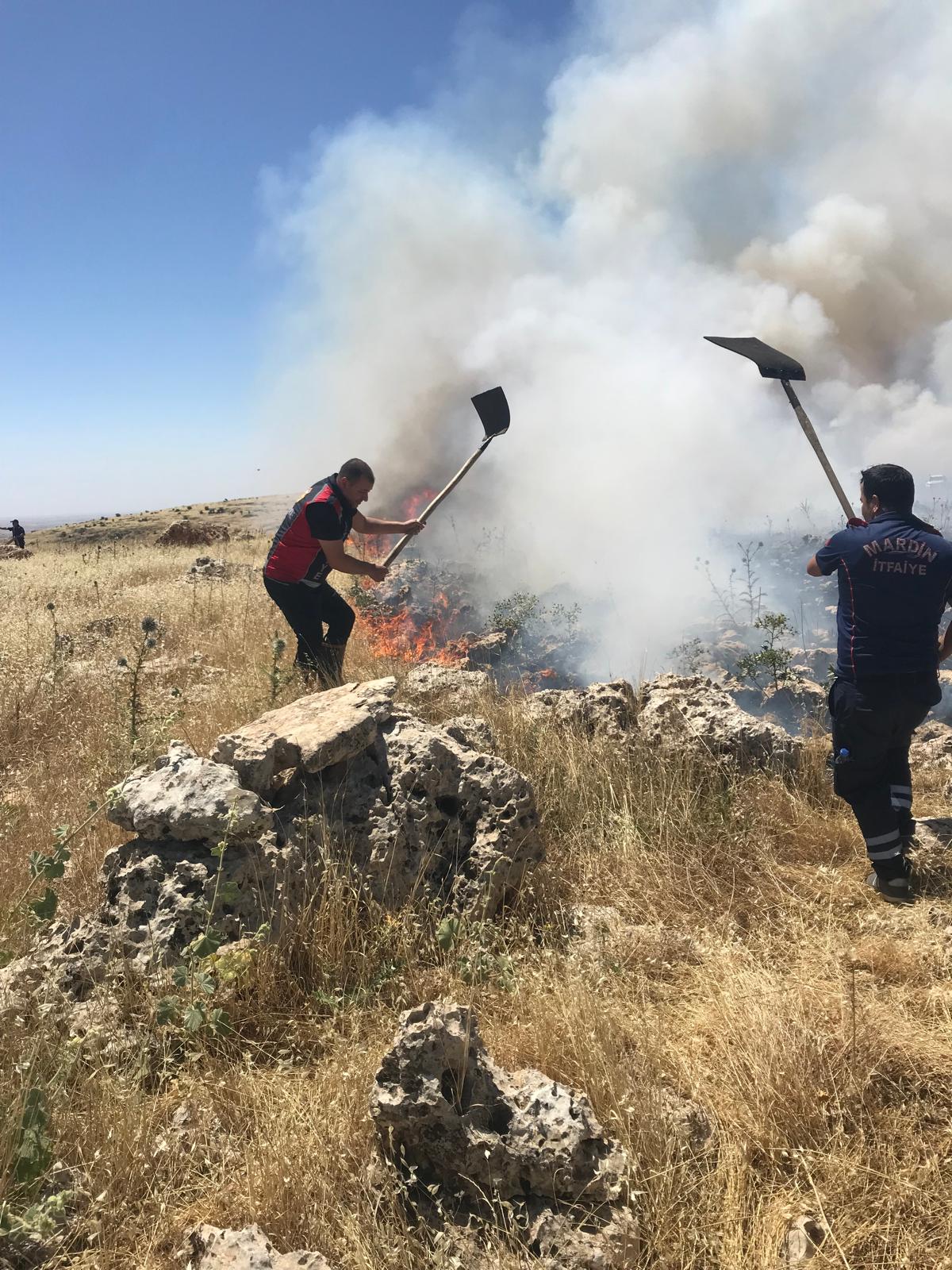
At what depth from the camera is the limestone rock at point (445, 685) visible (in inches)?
183

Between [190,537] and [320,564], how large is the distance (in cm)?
1630

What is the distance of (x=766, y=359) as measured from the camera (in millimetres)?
4512

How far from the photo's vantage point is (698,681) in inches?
173

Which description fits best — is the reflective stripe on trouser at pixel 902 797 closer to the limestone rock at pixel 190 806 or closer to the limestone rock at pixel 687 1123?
the limestone rock at pixel 687 1123

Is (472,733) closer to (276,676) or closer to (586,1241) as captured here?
(276,676)

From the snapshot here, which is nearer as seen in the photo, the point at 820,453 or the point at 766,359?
the point at 820,453

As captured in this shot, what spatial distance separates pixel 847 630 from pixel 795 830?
101cm

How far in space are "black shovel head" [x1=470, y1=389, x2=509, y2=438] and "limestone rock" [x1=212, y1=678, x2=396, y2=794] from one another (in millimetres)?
3452

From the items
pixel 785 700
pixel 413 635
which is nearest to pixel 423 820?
pixel 785 700

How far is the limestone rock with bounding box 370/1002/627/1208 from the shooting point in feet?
5.40

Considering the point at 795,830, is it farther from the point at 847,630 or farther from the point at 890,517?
the point at 890,517

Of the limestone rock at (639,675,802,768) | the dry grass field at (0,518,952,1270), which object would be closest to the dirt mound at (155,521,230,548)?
the dry grass field at (0,518,952,1270)

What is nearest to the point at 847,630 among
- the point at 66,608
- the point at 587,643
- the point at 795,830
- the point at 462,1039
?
the point at 795,830

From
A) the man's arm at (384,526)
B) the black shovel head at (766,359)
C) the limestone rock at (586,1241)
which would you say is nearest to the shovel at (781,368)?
the black shovel head at (766,359)
